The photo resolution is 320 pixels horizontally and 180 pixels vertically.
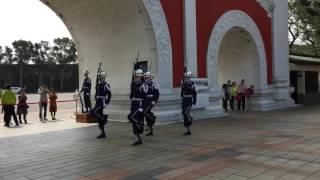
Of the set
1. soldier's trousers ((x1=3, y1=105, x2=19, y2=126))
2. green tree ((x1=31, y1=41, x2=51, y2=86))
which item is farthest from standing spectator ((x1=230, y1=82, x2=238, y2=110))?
green tree ((x1=31, y1=41, x2=51, y2=86))

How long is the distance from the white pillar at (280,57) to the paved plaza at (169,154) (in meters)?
7.42

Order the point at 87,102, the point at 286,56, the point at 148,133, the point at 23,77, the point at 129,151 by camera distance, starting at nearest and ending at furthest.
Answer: the point at 129,151 → the point at 148,133 → the point at 87,102 → the point at 286,56 → the point at 23,77

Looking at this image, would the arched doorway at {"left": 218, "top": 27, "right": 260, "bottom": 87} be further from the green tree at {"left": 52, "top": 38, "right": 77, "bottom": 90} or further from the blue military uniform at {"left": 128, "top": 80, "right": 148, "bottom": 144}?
the green tree at {"left": 52, "top": 38, "right": 77, "bottom": 90}

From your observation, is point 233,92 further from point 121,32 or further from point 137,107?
point 137,107

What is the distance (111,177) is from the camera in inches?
245

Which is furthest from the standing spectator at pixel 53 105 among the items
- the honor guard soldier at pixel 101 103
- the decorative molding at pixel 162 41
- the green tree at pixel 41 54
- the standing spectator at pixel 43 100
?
the green tree at pixel 41 54

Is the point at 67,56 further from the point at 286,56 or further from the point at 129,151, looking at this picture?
the point at 129,151

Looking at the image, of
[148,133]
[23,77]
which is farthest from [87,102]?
[23,77]

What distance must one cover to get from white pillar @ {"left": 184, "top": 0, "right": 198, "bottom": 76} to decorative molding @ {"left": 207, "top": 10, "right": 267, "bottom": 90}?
0.97 metres

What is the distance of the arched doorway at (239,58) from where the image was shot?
59.9 ft

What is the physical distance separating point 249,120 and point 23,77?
60905 millimetres

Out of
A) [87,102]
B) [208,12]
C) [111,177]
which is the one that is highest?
[208,12]

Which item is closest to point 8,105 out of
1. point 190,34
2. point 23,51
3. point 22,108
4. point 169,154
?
point 22,108

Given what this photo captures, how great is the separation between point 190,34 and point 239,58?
5292mm
